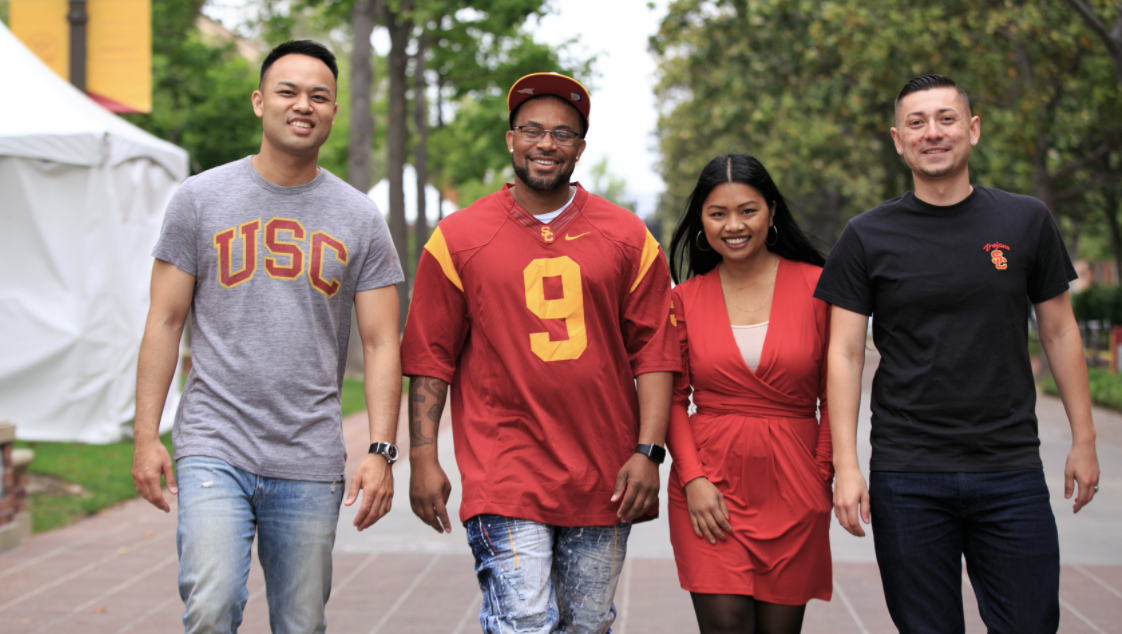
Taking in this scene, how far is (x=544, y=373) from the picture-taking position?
325 cm

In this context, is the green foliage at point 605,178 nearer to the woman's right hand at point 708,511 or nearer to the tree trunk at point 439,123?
the tree trunk at point 439,123

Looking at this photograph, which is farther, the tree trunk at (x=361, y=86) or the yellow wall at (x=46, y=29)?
the tree trunk at (x=361, y=86)

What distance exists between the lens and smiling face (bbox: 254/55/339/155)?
323cm

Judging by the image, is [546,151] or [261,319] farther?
[546,151]

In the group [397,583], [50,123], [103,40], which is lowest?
[397,583]

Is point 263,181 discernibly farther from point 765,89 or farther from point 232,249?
point 765,89

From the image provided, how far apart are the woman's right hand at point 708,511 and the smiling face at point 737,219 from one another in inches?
30.3

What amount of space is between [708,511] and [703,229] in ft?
3.24

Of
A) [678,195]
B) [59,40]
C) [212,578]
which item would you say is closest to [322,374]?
[212,578]

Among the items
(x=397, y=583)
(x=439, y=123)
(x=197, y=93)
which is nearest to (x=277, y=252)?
(x=397, y=583)

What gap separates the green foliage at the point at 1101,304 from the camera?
2572 centimetres

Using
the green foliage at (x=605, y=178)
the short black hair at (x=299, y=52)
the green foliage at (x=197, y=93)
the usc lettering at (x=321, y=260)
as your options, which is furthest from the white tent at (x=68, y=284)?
the green foliage at (x=605, y=178)

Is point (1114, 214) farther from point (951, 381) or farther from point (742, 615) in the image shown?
point (742, 615)

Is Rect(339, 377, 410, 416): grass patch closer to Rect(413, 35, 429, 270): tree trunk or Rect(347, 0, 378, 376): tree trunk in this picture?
Rect(347, 0, 378, 376): tree trunk
